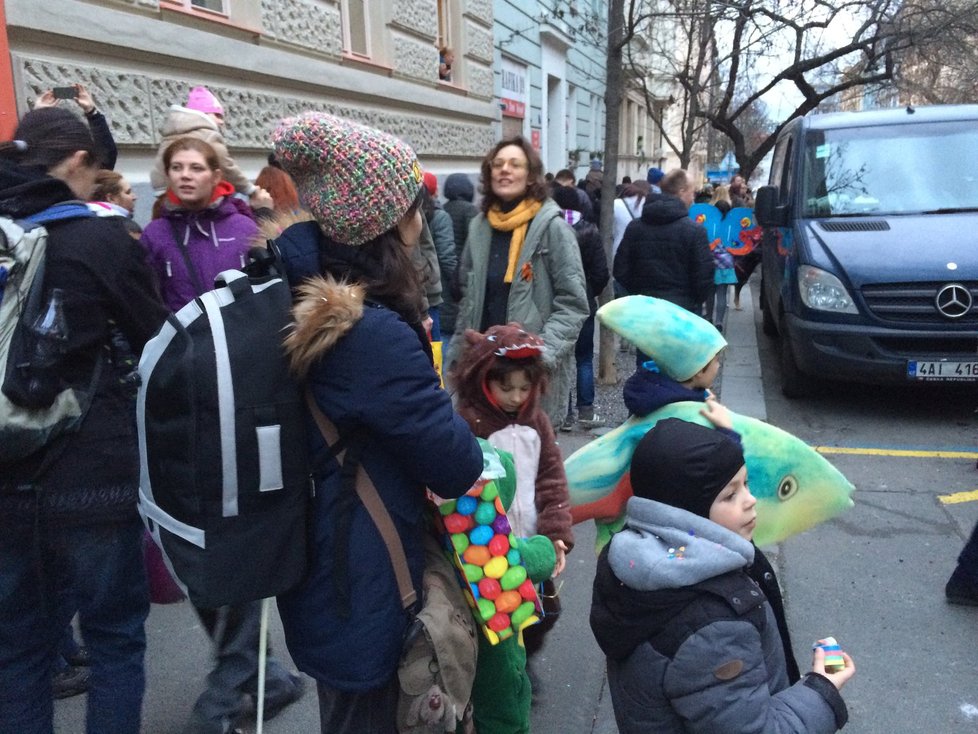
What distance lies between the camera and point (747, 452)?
8.14ft

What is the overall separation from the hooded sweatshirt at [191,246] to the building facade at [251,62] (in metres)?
2.07

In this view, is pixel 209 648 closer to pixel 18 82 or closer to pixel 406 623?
pixel 406 623

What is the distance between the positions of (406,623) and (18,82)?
4251mm

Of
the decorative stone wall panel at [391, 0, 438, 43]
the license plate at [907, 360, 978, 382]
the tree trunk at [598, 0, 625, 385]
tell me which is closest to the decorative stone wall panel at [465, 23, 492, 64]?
the decorative stone wall panel at [391, 0, 438, 43]

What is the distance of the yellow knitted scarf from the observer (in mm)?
3875

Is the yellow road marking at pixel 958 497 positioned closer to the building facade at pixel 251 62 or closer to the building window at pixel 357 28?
the building facade at pixel 251 62

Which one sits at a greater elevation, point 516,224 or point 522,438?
point 516,224

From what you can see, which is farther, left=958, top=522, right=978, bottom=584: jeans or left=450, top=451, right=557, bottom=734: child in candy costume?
left=958, top=522, right=978, bottom=584: jeans

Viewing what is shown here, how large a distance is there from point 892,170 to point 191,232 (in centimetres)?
577

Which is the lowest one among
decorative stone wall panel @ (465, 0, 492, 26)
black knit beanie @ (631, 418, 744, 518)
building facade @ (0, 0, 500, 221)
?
black knit beanie @ (631, 418, 744, 518)

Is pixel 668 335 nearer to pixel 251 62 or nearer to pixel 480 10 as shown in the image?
pixel 251 62

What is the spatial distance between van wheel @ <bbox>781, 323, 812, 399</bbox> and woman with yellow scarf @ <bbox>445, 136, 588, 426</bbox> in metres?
3.54

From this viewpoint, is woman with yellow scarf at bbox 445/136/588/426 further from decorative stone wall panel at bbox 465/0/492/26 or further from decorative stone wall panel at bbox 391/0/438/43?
decorative stone wall panel at bbox 465/0/492/26

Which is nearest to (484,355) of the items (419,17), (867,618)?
(867,618)
